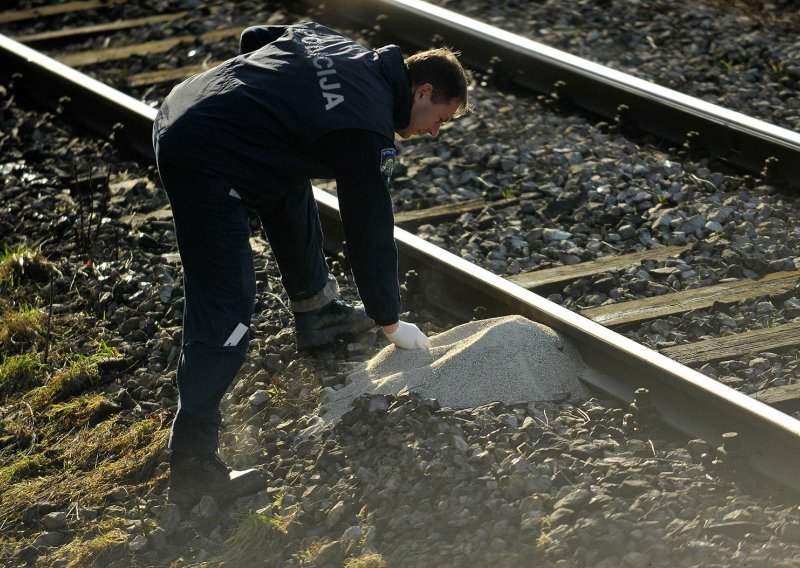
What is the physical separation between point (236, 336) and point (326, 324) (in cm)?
78

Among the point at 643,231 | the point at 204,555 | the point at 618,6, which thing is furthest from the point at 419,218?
the point at 618,6

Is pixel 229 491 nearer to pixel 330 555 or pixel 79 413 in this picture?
pixel 330 555

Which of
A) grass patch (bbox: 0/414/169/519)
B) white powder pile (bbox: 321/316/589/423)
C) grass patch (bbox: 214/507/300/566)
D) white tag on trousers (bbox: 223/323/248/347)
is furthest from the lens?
white powder pile (bbox: 321/316/589/423)

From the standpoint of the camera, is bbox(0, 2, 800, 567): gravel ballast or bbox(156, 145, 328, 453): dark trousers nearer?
bbox(0, 2, 800, 567): gravel ballast

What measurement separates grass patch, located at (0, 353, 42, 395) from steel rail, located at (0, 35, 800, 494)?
5.23 feet

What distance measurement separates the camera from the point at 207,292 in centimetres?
420

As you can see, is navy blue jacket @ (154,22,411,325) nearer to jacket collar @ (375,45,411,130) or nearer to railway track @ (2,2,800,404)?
jacket collar @ (375,45,411,130)

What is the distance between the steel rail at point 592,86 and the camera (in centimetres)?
611

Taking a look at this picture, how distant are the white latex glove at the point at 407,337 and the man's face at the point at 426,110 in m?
0.82

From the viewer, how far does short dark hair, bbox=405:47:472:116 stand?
161 inches

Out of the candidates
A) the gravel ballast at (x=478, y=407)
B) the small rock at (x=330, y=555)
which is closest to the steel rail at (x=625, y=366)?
the gravel ballast at (x=478, y=407)

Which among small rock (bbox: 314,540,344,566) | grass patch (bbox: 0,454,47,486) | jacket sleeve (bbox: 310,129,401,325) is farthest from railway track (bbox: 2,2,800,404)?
grass patch (bbox: 0,454,47,486)

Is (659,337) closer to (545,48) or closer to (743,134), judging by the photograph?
(743,134)

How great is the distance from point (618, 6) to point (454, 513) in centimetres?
585
